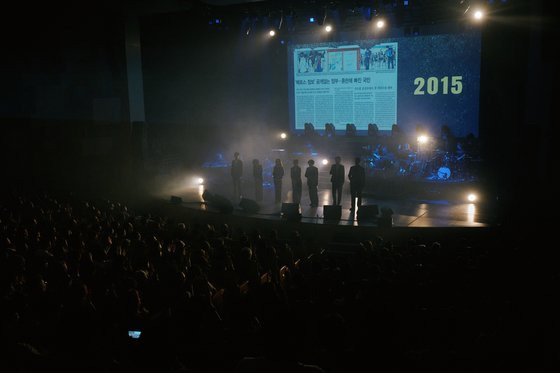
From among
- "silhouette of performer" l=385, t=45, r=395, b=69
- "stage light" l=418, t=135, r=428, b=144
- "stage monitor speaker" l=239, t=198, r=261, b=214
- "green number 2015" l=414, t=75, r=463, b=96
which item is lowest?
"stage monitor speaker" l=239, t=198, r=261, b=214

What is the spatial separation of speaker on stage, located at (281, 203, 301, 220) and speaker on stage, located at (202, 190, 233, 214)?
1.59 metres

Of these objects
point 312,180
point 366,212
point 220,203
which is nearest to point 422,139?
point 312,180

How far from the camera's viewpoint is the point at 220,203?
11.9m

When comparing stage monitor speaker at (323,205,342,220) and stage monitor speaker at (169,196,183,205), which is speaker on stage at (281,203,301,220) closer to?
stage monitor speaker at (323,205,342,220)

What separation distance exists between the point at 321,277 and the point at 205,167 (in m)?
14.4

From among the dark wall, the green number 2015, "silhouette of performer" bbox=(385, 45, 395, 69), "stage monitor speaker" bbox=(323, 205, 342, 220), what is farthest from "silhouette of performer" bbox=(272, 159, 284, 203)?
the green number 2015

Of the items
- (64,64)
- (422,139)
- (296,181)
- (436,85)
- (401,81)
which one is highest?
(64,64)

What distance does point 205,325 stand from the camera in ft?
12.5

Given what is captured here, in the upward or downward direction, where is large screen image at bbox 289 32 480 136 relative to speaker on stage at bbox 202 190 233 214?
upward

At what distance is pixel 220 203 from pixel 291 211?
6.95 feet

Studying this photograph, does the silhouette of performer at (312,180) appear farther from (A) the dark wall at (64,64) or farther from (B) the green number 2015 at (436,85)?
(B) the green number 2015 at (436,85)

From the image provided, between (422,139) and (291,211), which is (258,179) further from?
(422,139)

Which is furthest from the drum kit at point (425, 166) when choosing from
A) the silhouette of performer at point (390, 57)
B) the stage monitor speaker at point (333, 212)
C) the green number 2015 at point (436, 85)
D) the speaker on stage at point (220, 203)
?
the speaker on stage at point (220, 203)

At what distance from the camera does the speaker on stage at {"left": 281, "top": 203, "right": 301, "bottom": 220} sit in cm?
1075
